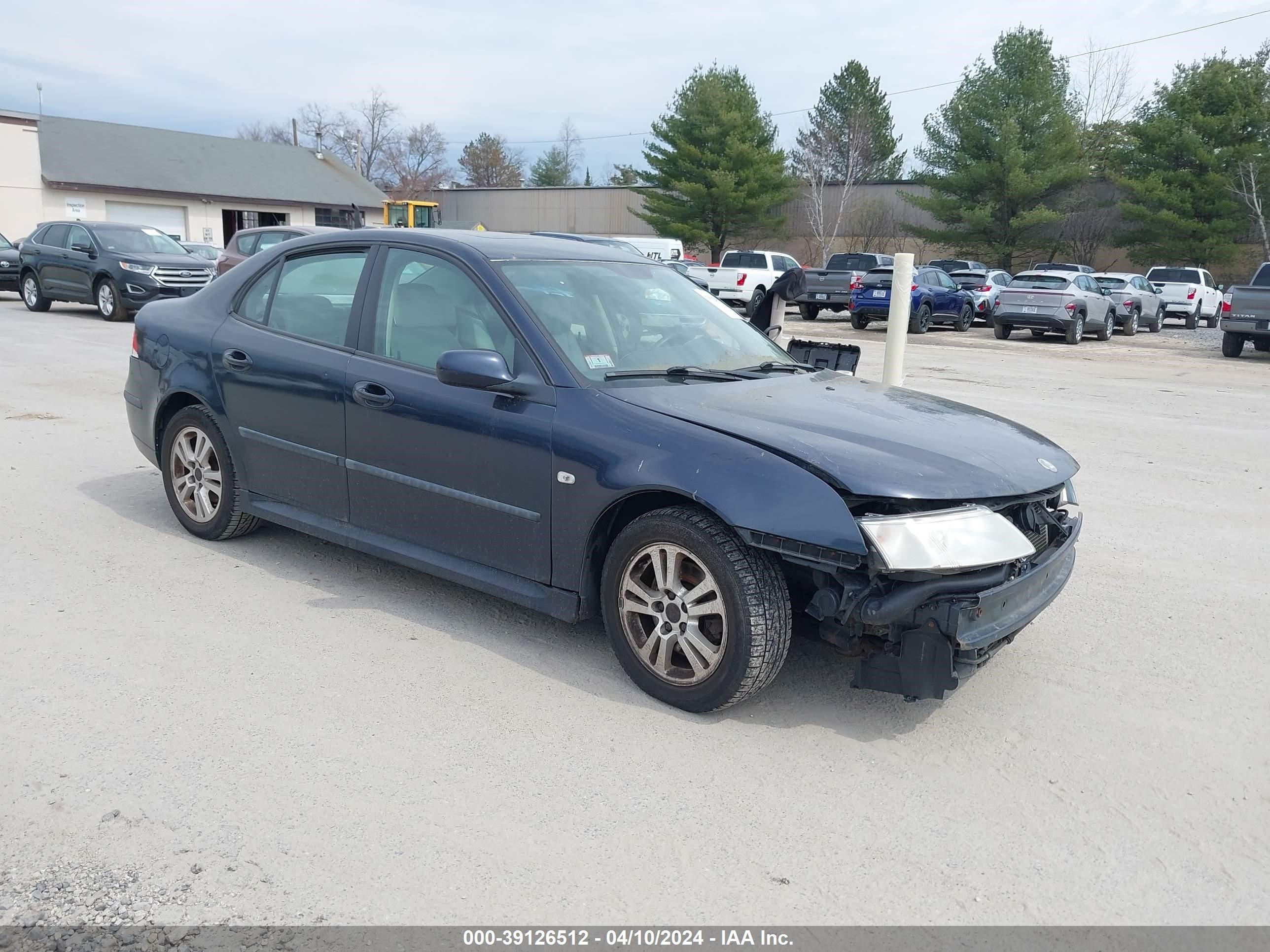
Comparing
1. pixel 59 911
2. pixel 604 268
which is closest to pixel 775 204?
pixel 604 268

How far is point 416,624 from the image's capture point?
4684mm

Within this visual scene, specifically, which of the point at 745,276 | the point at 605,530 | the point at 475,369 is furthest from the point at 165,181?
the point at 605,530

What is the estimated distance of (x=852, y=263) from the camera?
2842 cm

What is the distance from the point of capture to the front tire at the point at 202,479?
5.52 metres

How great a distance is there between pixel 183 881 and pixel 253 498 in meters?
2.89

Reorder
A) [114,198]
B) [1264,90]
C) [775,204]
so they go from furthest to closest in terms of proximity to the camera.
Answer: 1. [775,204]
2. [114,198]
3. [1264,90]

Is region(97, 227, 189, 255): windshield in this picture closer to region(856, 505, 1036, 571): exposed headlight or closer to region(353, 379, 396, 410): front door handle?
region(353, 379, 396, 410): front door handle

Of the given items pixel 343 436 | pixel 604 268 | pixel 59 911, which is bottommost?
pixel 59 911

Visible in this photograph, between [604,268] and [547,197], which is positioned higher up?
[547,197]

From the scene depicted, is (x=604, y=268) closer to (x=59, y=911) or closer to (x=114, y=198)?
(x=59, y=911)

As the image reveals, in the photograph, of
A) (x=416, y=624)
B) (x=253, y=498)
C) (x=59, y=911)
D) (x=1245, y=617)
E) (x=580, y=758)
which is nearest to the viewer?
(x=59, y=911)

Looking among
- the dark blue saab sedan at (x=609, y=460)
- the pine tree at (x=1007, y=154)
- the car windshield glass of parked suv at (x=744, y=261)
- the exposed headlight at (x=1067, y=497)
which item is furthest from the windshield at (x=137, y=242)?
the pine tree at (x=1007, y=154)

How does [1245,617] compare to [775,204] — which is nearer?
[1245,617]

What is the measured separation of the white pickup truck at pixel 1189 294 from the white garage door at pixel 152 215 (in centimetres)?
3745
